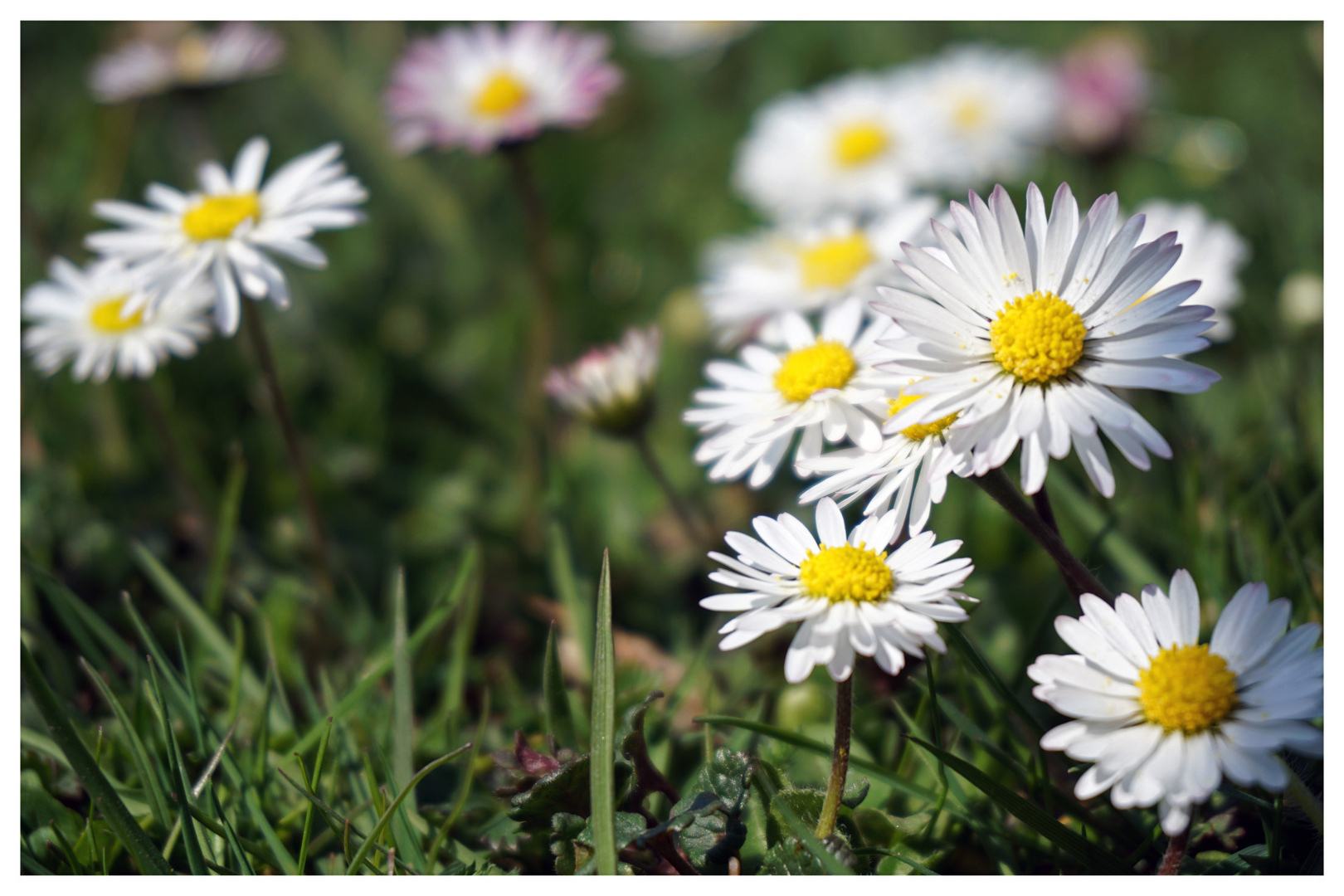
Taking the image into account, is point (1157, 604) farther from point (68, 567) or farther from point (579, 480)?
point (68, 567)

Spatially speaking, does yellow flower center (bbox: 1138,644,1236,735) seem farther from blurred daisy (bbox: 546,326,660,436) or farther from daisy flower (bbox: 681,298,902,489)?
blurred daisy (bbox: 546,326,660,436)

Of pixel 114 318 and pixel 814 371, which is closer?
pixel 814 371

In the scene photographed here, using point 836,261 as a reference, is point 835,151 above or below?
above

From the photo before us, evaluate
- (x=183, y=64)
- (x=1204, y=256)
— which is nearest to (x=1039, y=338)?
(x=1204, y=256)

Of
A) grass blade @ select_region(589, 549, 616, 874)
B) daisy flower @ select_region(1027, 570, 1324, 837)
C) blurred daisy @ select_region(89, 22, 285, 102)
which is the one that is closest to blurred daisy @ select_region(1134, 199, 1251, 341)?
daisy flower @ select_region(1027, 570, 1324, 837)

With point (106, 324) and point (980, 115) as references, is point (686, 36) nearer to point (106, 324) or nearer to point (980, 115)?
point (980, 115)

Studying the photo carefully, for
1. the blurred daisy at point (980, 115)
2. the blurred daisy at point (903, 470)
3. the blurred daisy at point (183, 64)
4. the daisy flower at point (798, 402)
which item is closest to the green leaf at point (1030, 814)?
the blurred daisy at point (903, 470)
